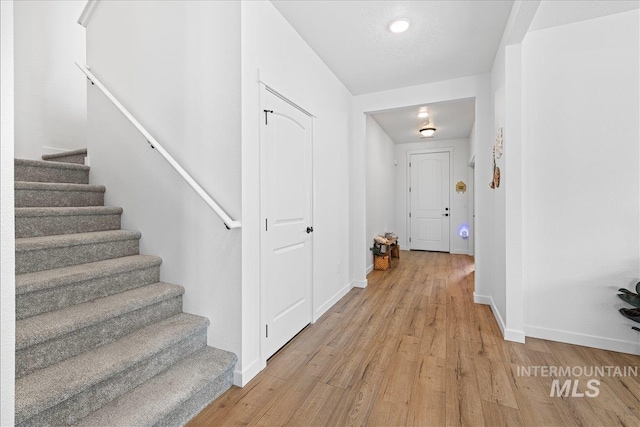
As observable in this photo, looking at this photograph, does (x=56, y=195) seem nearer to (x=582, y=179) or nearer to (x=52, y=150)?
(x=52, y=150)

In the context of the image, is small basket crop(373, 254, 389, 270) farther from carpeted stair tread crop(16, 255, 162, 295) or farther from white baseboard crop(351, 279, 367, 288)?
carpeted stair tread crop(16, 255, 162, 295)

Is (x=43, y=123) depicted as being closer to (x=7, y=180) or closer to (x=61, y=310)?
(x=61, y=310)

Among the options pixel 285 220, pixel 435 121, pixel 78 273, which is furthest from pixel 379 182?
pixel 78 273

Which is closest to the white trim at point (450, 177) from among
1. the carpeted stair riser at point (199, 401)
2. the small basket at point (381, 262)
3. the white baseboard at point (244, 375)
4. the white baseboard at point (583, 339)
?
the small basket at point (381, 262)

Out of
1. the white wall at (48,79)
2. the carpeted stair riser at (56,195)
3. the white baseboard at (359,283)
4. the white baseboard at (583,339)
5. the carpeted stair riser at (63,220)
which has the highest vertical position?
the white wall at (48,79)

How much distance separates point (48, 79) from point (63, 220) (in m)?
2.34

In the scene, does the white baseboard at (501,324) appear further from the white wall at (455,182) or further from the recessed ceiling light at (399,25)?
the white wall at (455,182)

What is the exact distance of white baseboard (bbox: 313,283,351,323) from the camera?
3061 mm

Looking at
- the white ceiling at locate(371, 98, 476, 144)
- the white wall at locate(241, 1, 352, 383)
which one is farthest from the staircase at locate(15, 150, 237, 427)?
the white ceiling at locate(371, 98, 476, 144)

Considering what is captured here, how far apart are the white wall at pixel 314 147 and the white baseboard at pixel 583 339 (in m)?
1.97

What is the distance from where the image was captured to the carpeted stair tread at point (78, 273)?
1.58 meters

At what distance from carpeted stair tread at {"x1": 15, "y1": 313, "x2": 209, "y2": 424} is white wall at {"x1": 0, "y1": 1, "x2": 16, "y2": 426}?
595 millimetres

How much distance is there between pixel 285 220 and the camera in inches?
98.6

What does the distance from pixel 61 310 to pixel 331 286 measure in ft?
7.94
